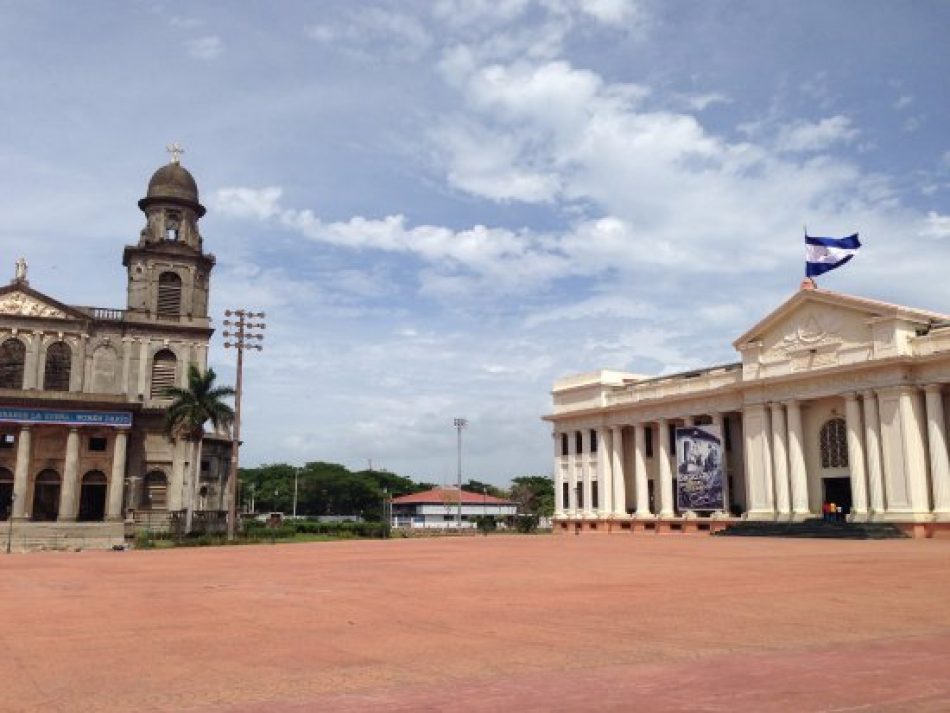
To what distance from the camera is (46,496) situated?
182 feet

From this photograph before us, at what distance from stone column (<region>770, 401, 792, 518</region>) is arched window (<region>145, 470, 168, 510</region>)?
4045 centimetres

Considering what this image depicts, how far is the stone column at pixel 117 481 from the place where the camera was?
180 feet

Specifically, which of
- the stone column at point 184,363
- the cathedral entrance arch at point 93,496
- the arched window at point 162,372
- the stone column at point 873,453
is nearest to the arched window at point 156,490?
the cathedral entrance arch at point 93,496

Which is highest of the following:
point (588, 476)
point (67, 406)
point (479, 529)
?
point (67, 406)

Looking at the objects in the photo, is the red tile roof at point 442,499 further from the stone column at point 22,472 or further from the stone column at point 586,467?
the stone column at point 22,472

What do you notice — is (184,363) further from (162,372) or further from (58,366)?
(58,366)

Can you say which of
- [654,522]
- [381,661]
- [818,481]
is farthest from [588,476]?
[381,661]

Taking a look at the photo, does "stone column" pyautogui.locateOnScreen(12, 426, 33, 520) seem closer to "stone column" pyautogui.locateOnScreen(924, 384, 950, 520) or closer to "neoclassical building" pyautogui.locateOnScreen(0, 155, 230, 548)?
"neoclassical building" pyautogui.locateOnScreen(0, 155, 230, 548)

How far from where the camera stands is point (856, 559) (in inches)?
996

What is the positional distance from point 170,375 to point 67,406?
7189mm

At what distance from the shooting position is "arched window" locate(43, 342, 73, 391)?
57.4 metres

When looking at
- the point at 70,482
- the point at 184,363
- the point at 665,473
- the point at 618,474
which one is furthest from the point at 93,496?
the point at 665,473

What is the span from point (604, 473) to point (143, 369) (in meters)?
35.1

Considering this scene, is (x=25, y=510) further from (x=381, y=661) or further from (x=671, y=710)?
(x=671, y=710)
